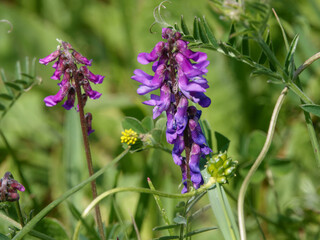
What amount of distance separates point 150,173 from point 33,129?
138 centimetres

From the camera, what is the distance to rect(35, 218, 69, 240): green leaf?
1.79 meters

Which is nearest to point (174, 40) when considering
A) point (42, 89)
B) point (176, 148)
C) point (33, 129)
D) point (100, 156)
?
point (176, 148)

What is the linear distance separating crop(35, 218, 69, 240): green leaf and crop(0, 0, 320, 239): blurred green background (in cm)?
22

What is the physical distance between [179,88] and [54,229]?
32.7 inches

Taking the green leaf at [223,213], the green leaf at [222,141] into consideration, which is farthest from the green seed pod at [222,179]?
the green leaf at [222,141]

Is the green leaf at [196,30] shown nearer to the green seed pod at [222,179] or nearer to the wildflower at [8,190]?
the green seed pod at [222,179]

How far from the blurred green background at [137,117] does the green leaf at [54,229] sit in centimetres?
22

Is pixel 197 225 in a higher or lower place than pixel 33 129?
lower

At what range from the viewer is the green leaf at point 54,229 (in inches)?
70.4

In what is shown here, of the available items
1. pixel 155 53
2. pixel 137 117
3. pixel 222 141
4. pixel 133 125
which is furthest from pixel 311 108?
pixel 137 117

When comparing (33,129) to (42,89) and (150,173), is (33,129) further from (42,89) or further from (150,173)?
(150,173)

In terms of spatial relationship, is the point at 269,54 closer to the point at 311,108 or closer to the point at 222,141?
the point at 311,108

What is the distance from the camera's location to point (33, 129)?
3.27 meters

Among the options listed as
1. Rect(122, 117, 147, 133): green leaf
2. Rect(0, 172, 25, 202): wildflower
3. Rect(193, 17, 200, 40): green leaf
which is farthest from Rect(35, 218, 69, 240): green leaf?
Rect(193, 17, 200, 40): green leaf
